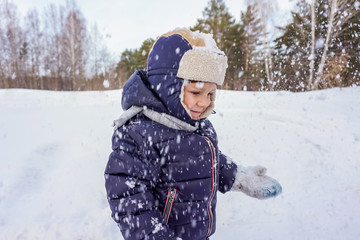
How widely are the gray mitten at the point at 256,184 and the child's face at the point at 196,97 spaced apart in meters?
0.63

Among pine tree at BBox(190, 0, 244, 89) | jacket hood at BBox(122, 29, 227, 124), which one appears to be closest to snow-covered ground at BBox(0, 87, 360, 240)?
jacket hood at BBox(122, 29, 227, 124)

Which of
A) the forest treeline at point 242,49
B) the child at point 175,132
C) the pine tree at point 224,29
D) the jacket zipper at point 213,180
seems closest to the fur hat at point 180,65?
the child at point 175,132

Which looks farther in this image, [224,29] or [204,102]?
[224,29]

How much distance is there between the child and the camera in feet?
3.99

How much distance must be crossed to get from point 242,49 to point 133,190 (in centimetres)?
2279

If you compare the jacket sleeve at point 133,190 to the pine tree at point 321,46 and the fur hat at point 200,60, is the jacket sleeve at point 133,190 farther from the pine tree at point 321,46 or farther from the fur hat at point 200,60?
the pine tree at point 321,46

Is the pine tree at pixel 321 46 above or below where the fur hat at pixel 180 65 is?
above

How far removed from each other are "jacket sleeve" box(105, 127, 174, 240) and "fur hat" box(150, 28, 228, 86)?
48 centimetres

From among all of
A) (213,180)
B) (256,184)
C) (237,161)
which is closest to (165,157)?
(213,180)

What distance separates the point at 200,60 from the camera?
1.31 meters

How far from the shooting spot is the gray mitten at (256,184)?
1568 mm

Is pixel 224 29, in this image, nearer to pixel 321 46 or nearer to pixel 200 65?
pixel 321 46

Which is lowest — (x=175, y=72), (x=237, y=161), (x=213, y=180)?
(x=237, y=161)

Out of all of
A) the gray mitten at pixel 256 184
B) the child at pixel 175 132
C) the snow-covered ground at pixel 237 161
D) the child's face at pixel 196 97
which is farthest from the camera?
the snow-covered ground at pixel 237 161
